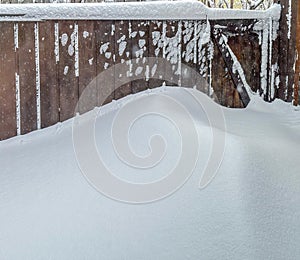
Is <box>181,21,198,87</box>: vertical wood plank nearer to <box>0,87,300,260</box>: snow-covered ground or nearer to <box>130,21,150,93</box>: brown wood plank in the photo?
<box>130,21,150,93</box>: brown wood plank

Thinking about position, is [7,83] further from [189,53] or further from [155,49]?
[189,53]

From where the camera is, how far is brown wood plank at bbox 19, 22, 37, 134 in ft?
9.67

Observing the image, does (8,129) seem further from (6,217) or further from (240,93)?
(240,93)

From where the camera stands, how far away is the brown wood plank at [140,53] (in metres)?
3.29

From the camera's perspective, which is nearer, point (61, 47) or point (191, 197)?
point (191, 197)

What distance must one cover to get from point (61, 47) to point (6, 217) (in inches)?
50.9

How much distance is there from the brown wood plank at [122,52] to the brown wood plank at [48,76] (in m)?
0.43

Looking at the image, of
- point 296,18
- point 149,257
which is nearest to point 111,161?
point 149,257

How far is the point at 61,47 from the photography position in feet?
10.0

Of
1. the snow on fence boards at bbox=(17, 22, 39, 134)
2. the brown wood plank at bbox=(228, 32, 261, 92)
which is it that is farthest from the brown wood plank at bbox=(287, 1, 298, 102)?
the snow on fence boards at bbox=(17, 22, 39, 134)

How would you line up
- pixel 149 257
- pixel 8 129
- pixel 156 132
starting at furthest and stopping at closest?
pixel 8 129, pixel 156 132, pixel 149 257

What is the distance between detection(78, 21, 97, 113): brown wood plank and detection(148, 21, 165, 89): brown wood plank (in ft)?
1.43

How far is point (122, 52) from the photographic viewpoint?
3254mm

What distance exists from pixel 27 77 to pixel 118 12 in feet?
2.55
